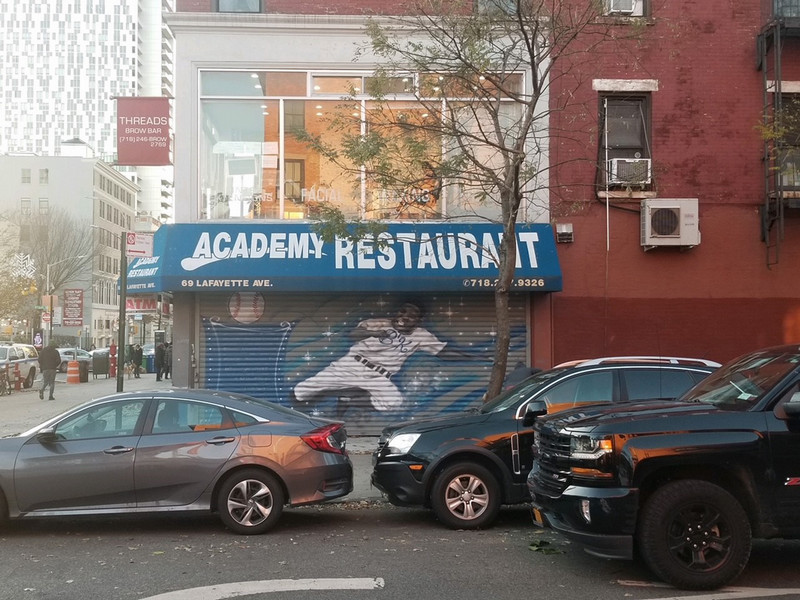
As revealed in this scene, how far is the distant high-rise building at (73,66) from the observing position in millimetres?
144125

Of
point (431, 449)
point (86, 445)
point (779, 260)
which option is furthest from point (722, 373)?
point (779, 260)

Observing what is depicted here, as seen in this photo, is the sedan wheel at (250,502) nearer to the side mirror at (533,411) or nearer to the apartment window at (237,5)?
the side mirror at (533,411)

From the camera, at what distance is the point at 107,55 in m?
146

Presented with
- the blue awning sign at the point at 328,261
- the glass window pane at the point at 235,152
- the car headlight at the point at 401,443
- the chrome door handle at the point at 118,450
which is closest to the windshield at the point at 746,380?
the car headlight at the point at 401,443

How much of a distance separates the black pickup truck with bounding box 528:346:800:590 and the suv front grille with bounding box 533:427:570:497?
18 cm

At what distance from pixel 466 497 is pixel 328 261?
22.6 feet

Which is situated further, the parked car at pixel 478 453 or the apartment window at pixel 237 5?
the apartment window at pixel 237 5

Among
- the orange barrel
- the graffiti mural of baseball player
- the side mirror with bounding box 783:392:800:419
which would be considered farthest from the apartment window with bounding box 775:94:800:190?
the orange barrel

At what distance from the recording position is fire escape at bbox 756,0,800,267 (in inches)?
581

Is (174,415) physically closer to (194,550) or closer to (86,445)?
(86,445)

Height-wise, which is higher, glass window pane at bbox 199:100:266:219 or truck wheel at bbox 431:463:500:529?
glass window pane at bbox 199:100:266:219

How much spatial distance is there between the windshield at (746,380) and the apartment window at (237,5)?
1161 cm

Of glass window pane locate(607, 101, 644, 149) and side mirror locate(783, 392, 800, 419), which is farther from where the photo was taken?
glass window pane locate(607, 101, 644, 149)

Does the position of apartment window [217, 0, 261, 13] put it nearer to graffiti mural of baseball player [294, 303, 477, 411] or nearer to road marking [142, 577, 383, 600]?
graffiti mural of baseball player [294, 303, 477, 411]
